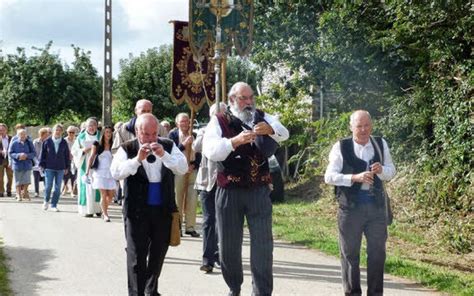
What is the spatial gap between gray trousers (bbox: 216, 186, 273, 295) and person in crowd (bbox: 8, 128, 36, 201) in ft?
40.7

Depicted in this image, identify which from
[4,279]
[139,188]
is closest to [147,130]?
[139,188]

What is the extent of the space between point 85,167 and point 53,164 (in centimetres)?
149

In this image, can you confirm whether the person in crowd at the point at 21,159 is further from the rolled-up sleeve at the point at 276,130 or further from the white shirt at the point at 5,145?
the rolled-up sleeve at the point at 276,130


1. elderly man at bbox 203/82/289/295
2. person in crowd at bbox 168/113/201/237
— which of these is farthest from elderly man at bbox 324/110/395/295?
person in crowd at bbox 168/113/201/237

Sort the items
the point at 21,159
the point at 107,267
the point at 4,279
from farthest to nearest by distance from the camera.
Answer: the point at 21,159 → the point at 107,267 → the point at 4,279

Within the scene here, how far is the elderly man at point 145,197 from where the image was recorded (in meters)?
7.16

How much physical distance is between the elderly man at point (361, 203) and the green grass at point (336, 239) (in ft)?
3.82

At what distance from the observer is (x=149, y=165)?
23.8 ft

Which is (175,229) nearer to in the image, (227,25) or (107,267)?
(107,267)

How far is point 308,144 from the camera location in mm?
21312

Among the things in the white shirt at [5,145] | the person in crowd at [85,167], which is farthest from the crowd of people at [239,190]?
the white shirt at [5,145]

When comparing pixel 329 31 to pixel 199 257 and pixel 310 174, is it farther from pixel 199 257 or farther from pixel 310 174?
pixel 199 257

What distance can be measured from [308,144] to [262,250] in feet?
47.1

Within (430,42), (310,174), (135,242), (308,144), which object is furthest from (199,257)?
(308,144)
